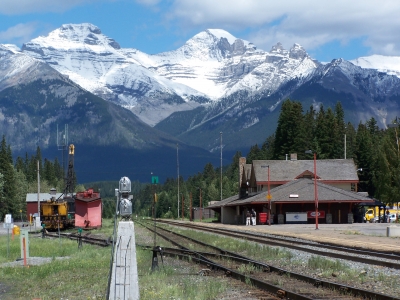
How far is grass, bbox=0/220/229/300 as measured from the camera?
60.3 ft

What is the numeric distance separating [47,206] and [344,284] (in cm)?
4941

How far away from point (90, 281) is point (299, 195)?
5319 centimetres

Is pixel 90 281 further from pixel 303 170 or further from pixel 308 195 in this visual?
pixel 303 170

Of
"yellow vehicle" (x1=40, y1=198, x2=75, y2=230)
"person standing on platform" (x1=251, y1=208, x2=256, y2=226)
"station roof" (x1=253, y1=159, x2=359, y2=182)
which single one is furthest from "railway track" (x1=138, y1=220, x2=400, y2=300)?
"station roof" (x1=253, y1=159, x2=359, y2=182)

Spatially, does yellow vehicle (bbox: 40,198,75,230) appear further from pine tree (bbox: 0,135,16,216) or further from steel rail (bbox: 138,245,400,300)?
pine tree (bbox: 0,135,16,216)

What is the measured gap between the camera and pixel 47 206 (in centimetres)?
6556

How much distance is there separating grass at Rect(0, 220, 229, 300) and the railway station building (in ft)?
129

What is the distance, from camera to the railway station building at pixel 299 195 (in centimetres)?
7288

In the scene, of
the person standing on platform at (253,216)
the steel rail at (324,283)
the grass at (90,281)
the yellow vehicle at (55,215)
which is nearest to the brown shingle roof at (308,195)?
the person standing on platform at (253,216)

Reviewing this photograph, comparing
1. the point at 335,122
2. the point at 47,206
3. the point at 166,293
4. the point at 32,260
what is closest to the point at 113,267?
the point at 166,293

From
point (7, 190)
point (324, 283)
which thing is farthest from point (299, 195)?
point (7, 190)

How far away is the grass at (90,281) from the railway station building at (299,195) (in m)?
39.2

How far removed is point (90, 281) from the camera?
71.7 feet

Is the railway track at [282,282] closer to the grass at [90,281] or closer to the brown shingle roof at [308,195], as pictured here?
the grass at [90,281]
